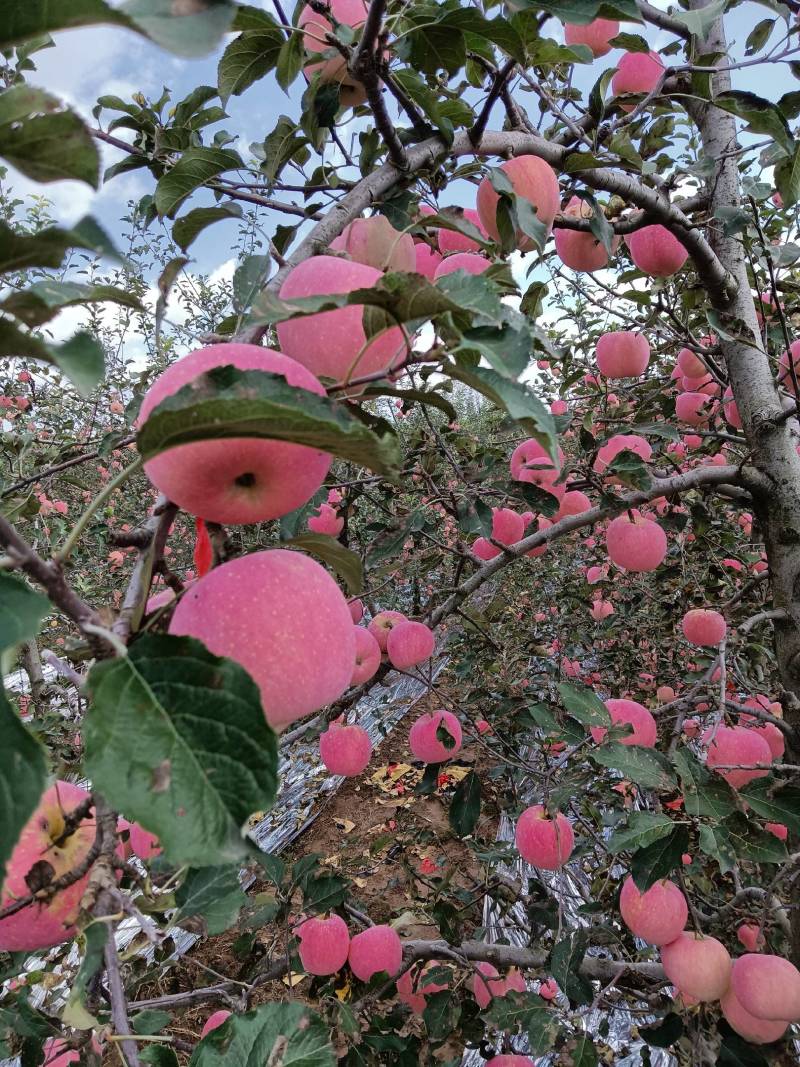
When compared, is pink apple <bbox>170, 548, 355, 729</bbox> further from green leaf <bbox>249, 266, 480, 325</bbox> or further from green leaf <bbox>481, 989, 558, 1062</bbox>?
green leaf <bbox>481, 989, 558, 1062</bbox>

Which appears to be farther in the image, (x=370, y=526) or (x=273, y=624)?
(x=370, y=526)

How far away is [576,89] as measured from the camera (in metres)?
1.47

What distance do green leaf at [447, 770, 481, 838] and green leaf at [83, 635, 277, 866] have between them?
137 centimetres

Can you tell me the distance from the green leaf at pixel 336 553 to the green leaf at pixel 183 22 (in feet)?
1.27

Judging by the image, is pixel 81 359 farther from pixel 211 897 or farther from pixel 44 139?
pixel 211 897

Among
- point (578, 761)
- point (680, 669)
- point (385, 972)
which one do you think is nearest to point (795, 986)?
point (578, 761)

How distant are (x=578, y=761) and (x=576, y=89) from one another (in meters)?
1.61

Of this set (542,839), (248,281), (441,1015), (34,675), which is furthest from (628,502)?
(34,675)

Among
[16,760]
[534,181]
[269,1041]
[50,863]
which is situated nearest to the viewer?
[16,760]

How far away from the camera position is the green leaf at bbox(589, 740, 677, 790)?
938 mm

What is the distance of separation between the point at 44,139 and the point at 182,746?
37cm

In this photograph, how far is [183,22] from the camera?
366mm

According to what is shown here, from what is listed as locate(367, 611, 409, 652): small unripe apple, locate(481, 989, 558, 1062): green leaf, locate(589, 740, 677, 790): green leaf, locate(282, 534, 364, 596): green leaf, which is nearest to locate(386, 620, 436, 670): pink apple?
locate(367, 611, 409, 652): small unripe apple

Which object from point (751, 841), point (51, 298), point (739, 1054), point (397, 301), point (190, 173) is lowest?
point (739, 1054)
